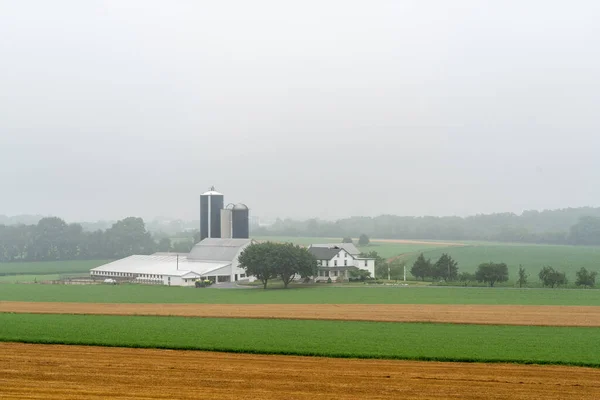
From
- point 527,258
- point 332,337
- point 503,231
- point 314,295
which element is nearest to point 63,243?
point 527,258

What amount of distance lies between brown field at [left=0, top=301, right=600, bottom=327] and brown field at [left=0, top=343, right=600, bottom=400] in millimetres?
12670

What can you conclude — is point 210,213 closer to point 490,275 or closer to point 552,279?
point 490,275

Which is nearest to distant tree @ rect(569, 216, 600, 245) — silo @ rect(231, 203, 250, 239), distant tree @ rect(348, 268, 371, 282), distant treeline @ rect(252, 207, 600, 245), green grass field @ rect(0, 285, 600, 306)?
distant treeline @ rect(252, 207, 600, 245)

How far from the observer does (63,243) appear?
12456 centimetres

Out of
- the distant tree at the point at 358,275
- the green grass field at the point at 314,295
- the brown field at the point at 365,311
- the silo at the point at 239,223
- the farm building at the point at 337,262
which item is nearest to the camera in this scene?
the brown field at the point at 365,311

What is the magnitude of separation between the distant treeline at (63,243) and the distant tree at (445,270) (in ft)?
224

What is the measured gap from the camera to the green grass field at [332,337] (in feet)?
81.2

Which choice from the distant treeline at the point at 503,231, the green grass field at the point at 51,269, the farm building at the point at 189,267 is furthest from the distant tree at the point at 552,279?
the distant treeline at the point at 503,231

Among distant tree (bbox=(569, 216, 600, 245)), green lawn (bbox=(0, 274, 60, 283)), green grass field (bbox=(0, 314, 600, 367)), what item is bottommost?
green grass field (bbox=(0, 314, 600, 367))

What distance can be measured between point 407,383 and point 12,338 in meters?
16.3

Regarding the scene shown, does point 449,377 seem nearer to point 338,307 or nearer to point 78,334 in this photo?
point 78,334

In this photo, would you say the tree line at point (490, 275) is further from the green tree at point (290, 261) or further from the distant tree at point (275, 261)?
the distant tree at point (275, 261)

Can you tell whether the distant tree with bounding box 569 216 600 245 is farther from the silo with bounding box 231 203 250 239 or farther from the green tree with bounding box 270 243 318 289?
the green tree with bounding box 270 243 318 289

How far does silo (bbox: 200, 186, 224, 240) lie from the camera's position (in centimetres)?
8869
